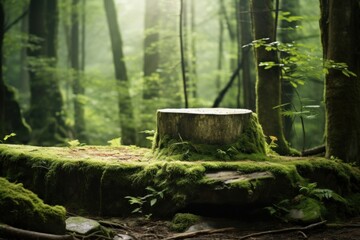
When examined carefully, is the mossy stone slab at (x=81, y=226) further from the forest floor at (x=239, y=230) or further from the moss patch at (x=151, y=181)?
the moss patch at (x=151, y=181)

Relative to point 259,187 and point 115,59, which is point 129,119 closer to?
point 115,59

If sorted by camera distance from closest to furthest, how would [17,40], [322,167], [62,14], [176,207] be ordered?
→ [176,207]
[322,167]
[17,40]
[62,14]

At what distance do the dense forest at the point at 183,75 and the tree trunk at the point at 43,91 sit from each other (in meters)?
0.04

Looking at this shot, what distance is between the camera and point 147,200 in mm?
5684

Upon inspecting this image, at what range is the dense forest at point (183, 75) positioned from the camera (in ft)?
24.2

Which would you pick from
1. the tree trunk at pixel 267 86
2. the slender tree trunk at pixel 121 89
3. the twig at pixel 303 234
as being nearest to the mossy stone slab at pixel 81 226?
the twig at pixel 303 234

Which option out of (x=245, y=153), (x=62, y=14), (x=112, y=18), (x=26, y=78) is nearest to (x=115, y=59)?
(x=112, y=18)

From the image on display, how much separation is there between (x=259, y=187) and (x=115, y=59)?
457 inches

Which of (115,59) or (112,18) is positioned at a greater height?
(112,18)

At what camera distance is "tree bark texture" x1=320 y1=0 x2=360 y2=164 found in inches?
289

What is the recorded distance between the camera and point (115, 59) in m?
16.0

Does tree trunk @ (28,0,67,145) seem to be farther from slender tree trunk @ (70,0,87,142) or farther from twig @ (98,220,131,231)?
twig @ (98,220,131,231)

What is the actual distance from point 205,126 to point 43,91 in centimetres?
1255

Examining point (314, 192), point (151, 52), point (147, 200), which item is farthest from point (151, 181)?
point (151, 52)
